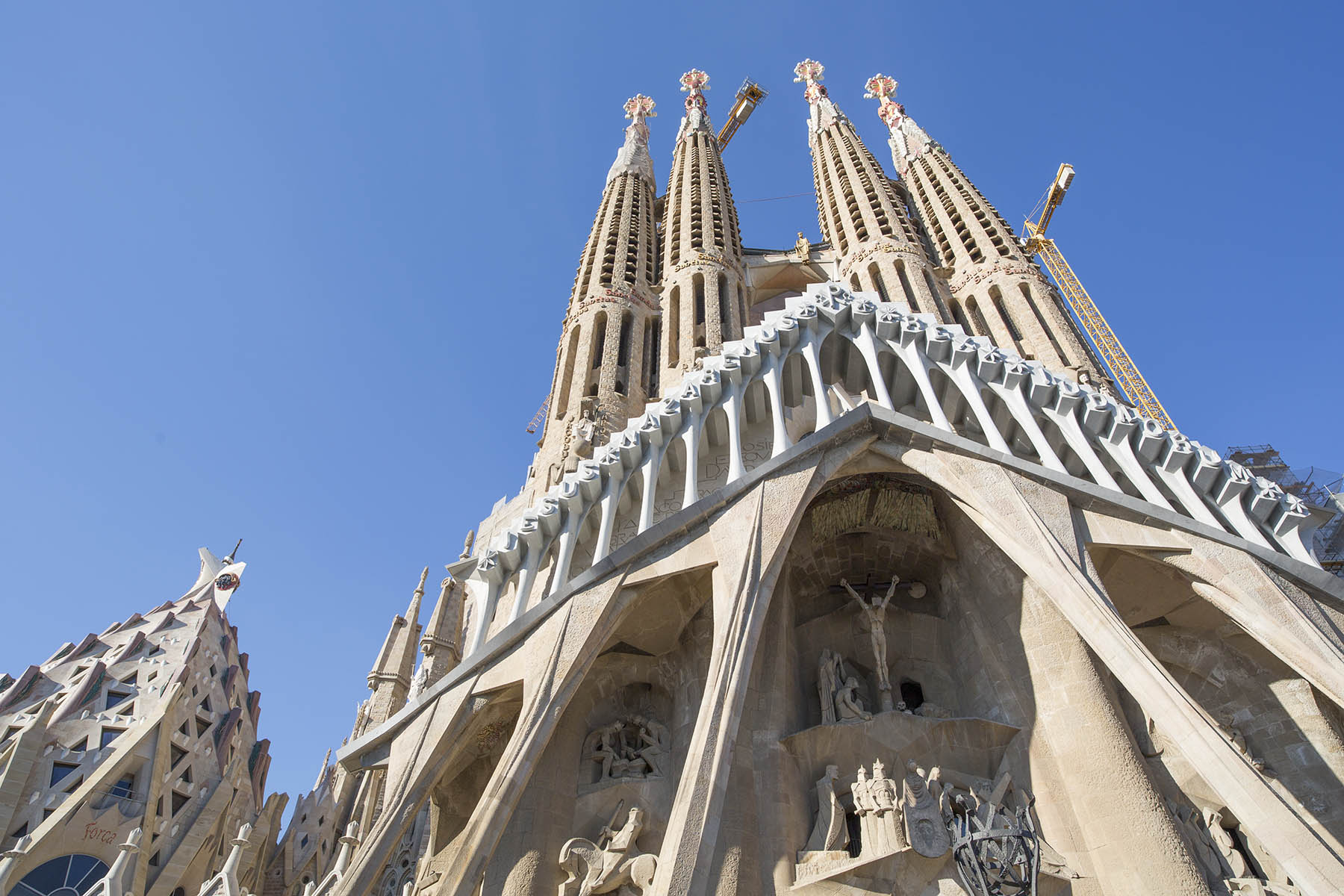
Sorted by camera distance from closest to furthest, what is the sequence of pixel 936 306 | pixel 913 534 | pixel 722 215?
pixel 913 534
pixel 936 306
pixel 722 215

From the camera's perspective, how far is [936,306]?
738 inches

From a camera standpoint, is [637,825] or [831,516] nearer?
[637,825]

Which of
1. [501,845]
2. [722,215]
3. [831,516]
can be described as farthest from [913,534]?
[722,215]

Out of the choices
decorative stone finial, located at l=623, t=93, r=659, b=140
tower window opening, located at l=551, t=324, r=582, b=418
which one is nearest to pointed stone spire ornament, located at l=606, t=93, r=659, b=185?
decorative stone finial, located at l=623, t=93, r=659, b=140

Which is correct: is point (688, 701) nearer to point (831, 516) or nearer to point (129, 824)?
point (831, 516)

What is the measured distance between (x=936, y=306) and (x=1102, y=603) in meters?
11.3

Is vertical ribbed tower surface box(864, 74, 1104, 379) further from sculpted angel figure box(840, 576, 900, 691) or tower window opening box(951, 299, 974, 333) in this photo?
sculpted angel figure box(840, 576, 900, 691)

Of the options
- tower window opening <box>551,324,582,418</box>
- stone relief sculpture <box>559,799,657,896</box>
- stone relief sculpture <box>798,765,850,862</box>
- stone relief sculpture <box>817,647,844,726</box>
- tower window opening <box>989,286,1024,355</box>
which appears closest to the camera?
stone relief sculpture <box>559,799,657,896</box>

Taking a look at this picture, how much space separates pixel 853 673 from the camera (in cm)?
1134

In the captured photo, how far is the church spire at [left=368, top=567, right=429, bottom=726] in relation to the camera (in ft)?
51.4

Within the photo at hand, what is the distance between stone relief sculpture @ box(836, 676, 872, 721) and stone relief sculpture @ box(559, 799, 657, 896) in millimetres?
2738

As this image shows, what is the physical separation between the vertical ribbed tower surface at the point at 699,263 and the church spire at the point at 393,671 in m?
7.06

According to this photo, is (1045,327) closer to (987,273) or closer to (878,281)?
(987,273)

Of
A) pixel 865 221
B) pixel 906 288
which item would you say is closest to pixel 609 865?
pixel 906 288
